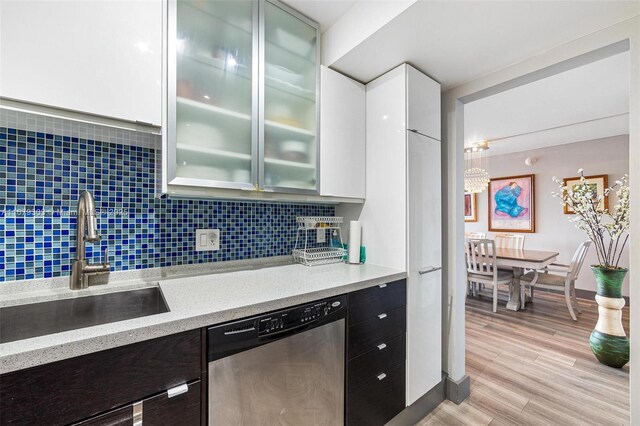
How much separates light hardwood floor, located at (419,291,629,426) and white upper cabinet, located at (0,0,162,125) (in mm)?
2377

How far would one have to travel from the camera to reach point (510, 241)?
15.4 ft

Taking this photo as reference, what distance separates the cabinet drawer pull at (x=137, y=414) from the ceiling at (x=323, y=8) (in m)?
1.94

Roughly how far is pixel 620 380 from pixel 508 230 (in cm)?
332

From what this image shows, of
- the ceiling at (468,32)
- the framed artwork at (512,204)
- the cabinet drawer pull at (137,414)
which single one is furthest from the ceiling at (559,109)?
the cabinet drawer pull at (137,414)

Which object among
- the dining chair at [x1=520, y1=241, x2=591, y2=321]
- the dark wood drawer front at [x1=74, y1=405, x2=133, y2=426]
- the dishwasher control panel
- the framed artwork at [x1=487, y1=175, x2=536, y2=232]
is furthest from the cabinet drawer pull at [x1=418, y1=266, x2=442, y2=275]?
the framed artwork at [x1=487, y1=175, x2=536, y2=232]

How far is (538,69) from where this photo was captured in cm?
155

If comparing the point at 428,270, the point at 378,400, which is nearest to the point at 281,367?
the point at 378,400

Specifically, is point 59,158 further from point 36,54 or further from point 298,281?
point 298,281

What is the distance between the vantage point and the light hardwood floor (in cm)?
174

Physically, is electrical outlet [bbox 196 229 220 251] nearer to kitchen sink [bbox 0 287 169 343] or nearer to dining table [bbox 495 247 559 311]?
kitchen sink [bbox 0 287 169 343]

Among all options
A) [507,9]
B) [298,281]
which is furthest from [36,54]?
[507,9]

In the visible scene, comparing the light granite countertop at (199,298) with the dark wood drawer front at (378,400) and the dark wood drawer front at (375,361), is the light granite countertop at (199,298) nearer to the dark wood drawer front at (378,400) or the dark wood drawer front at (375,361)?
the dark wood drawer front at (375,361)

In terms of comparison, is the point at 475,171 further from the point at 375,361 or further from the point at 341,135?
the point at 375,361

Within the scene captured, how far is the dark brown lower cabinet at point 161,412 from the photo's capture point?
78 cm
